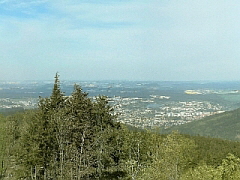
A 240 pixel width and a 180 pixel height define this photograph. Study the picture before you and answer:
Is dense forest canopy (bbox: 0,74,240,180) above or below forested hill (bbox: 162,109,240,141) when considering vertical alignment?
above

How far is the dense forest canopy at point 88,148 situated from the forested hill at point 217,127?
103 m

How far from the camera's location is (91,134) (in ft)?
134

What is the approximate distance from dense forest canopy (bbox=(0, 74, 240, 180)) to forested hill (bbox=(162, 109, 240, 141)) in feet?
340

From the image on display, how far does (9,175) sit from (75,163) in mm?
19609

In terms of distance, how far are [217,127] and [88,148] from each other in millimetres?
145520

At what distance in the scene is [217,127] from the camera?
16312cm

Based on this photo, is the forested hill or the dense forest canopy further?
the forested hill

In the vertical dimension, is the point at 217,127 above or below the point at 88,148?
below

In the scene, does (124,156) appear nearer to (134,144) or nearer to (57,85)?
(134,144)

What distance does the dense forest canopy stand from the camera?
29.1 m

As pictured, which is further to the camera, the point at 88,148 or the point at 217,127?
the point at 217,127

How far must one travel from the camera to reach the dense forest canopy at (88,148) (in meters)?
29.1

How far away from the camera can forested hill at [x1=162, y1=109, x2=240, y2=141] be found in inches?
5968

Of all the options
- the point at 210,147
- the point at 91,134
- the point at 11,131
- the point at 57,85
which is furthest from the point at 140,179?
the point at 210,147
